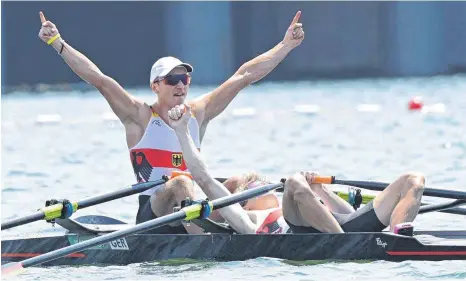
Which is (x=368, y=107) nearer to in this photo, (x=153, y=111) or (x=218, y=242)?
(x=153, y=111)

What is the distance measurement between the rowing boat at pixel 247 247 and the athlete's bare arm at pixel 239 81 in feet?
3.41

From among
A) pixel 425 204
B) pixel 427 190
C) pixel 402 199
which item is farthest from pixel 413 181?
pixel 425 204

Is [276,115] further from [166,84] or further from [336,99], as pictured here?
[166,84]

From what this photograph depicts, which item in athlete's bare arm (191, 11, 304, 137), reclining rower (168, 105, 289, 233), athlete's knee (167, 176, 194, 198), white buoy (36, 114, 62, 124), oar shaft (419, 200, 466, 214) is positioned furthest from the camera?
white buoy (36, 114, 62, 124)

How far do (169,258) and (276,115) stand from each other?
18159 mm

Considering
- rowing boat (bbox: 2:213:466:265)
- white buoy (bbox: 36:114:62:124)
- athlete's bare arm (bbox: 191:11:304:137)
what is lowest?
rowing boat (bbox: 2:213:466:265)

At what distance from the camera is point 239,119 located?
27312 mm

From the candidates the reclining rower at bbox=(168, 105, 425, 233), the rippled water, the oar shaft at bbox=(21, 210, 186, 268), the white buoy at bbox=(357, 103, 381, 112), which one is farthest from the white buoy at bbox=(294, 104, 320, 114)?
the oar shaft at bbox=(21, 210, 186, 268)

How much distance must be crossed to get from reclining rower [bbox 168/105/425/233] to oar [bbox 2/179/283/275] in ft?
0.74

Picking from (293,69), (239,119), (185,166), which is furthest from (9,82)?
(185,166)

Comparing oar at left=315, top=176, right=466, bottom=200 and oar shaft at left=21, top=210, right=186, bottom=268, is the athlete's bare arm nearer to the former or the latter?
oar at left=315, top=176, right=466, bottom=200

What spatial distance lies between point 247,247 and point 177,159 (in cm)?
102

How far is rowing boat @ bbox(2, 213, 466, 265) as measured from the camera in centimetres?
919

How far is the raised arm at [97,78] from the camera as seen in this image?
391 inches
